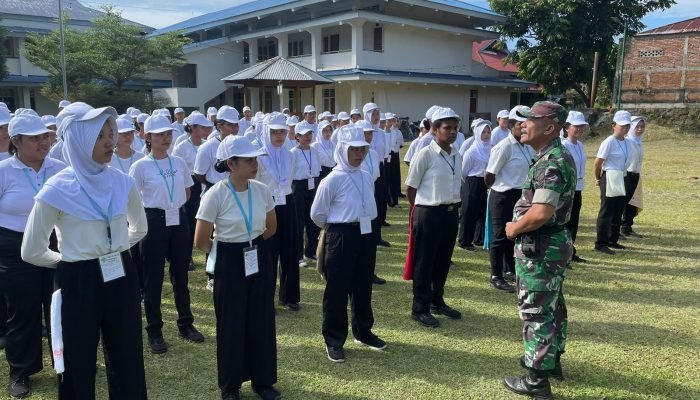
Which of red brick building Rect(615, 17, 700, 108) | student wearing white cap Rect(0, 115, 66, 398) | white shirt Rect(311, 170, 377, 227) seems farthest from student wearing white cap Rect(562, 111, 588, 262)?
red brick building Rect(615, 17, 700, 108)

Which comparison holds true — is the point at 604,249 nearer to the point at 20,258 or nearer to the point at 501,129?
the point at 501,129

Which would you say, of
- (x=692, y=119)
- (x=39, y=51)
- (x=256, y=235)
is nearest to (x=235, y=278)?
(x=256, y=235)

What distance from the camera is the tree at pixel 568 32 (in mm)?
28109

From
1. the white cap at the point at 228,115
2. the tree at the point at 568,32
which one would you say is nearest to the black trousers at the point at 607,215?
the white cap at the point at 228,115

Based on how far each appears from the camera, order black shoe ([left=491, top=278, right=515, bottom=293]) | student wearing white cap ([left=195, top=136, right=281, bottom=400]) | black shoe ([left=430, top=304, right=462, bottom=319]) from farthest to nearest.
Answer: black shoe ([left=491, top=278, right=515, bottom=293]), black shoe ([left=430, top=304, right=462, bottom=319]), student wearing white cap ([left=195, top=136, right=281, bottom=400])

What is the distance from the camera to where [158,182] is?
4.42m

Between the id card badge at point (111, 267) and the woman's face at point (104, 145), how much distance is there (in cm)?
54

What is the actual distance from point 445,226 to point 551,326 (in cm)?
155

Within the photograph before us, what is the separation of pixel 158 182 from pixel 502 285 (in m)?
4.00

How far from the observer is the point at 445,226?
16.1 ft

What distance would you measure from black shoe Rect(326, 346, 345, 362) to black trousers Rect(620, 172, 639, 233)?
18.9 ft

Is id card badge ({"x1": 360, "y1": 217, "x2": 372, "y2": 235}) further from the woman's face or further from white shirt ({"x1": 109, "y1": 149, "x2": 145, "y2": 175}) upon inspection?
white shirt ({"x1": 109, "y1": 149, "x2": 145, "y2": 175})

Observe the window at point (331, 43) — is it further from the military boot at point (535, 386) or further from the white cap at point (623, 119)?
the military boot at point (535, 386)

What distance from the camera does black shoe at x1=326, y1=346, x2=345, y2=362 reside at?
4328mm
